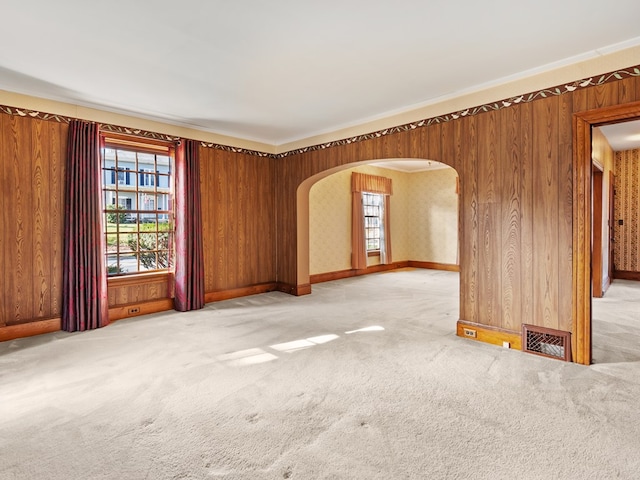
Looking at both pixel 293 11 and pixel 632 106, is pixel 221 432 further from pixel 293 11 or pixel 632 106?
pixel 632 106

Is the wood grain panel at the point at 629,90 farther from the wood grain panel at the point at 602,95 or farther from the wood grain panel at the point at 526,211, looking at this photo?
the wood grain panel at the point at 526,211

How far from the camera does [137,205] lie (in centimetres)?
486

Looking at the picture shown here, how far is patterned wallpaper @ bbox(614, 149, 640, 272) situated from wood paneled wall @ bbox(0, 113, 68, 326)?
9.56 m

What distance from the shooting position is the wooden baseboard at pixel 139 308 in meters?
4.56

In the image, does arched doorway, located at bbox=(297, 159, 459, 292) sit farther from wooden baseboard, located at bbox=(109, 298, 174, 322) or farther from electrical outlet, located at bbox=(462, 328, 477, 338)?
electrical outlet, located at bbox=(462, 328, 477, 338)

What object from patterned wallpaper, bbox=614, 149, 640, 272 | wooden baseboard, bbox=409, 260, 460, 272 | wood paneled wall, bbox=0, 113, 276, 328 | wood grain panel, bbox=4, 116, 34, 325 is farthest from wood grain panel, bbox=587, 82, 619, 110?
wooden baseboard, bbox=409, 260, 460, 272

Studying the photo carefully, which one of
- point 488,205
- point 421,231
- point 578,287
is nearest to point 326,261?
point 421,231

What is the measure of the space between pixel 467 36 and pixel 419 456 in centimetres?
287

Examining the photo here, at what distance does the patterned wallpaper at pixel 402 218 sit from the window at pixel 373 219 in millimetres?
391

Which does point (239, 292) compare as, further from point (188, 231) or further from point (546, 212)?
point (546, 212)

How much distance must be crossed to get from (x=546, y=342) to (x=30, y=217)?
17.7ft

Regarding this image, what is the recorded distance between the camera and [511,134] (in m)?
3.44

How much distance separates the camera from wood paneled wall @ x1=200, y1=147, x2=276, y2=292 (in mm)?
5449

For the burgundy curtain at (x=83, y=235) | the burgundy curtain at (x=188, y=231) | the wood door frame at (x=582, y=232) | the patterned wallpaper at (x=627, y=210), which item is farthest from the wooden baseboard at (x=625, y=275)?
the burgundy curtain at (x=83, y=235)
